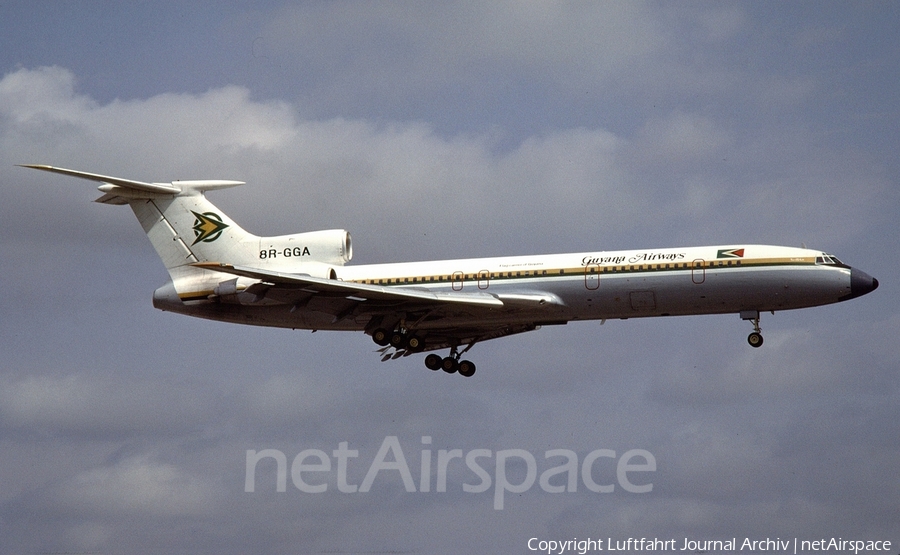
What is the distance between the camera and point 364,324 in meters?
40.3

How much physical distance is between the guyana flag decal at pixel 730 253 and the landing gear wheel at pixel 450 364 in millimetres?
10681

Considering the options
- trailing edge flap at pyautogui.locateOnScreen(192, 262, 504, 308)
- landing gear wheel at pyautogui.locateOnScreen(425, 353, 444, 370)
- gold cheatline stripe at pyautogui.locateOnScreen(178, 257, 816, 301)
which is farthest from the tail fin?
landing gear wheel at pyautogui.locateOnScreen(425, 353, 444, 370)

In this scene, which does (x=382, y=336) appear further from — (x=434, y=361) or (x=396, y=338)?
(x=434, y=361)

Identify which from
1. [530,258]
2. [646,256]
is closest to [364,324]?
[530,258]

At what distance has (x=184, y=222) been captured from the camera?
4250cm

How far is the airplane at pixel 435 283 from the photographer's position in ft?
121

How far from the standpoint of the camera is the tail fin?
4194cm

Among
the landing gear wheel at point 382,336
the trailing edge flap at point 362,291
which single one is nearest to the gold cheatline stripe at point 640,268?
→ the trailing edge flap at point 362,291

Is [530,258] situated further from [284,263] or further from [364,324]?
[284,263]

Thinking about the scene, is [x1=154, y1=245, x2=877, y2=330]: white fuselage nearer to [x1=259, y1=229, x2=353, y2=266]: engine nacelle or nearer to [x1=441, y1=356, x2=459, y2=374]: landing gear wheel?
[x1=259, y1=229, x2=353, y2=266]: engine nacelle

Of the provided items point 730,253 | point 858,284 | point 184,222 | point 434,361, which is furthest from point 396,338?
point 858,284

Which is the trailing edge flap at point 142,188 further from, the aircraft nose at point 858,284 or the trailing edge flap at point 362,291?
the aircraft nose at point 858,284

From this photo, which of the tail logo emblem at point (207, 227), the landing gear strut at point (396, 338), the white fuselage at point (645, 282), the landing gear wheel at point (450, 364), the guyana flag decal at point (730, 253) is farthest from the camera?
the landing gear wheel at point (450, 364)

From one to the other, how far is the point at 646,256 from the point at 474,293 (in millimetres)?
5601
